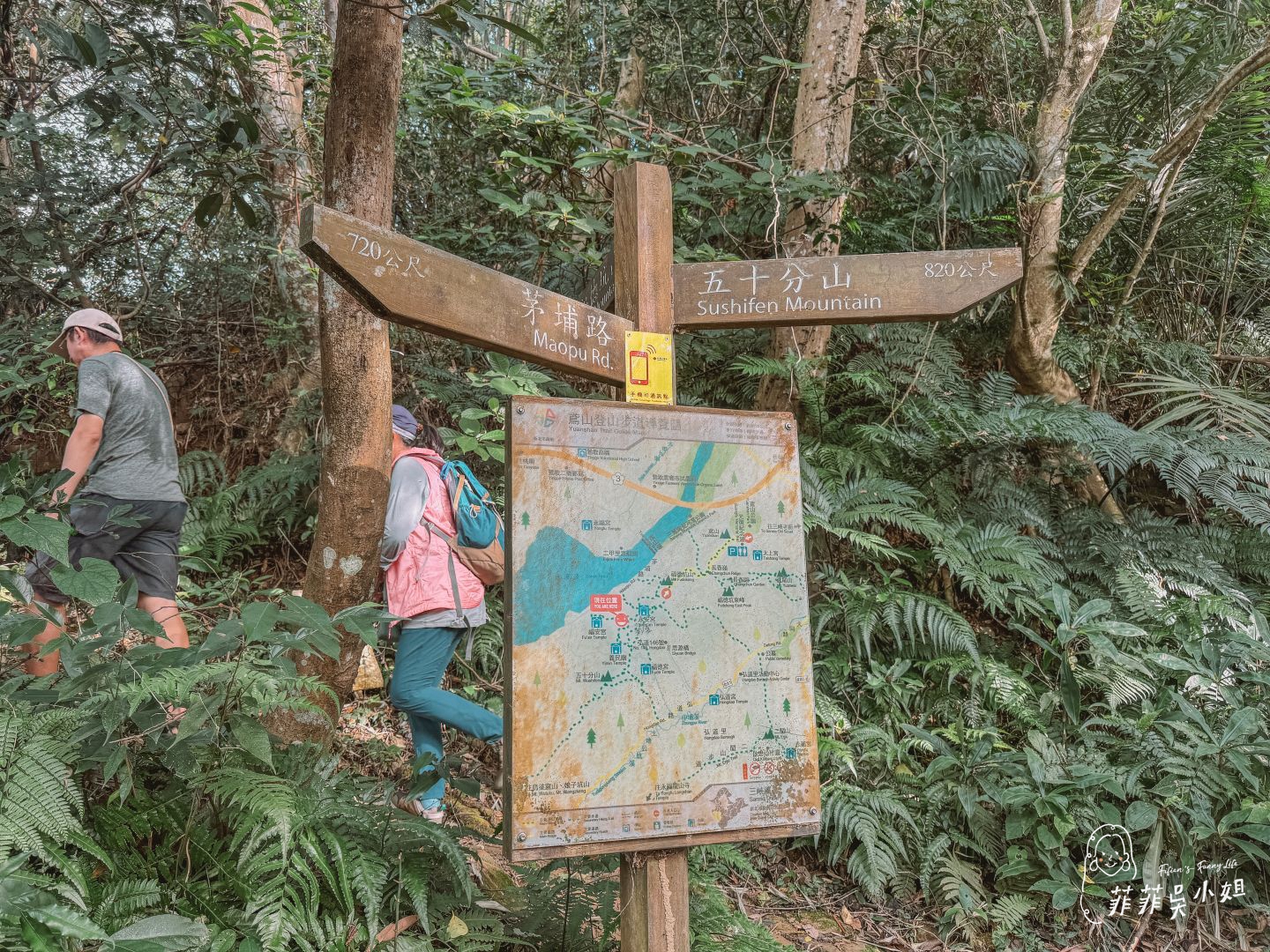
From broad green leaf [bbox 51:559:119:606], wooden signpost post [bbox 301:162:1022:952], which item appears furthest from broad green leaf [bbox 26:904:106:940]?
wooden signpost post [bbox 301:162:1022:952]

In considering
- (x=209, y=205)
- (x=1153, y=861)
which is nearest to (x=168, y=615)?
(x=209, y=205)

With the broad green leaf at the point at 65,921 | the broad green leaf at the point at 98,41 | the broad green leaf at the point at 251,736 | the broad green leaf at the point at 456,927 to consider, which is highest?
the broad green leaf at the point at 98,41

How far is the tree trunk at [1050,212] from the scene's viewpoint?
5.63 m

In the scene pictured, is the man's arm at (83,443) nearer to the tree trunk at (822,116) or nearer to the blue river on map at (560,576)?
the blue river on map at (560,576)

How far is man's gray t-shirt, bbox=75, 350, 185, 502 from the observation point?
12.5 ft

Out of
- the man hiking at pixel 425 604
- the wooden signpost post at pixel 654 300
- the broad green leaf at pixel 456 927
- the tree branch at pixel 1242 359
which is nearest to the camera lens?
the wooden signpost post at pixel 654 300

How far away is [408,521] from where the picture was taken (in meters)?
3.37

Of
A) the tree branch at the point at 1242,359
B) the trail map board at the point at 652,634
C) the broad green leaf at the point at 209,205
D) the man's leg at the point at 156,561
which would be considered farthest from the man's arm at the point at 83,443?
the tree branch at the point at 1242,359

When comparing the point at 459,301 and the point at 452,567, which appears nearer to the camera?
the point at 459,301

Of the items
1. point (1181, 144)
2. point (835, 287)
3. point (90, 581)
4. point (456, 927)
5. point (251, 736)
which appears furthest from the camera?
point (1181, 144)

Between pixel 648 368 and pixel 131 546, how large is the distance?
2778 mm

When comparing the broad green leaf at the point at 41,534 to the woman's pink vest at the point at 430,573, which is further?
the woman's pink vest at the point at 430,573

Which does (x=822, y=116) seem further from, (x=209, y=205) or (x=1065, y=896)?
(x=1065, y=896)

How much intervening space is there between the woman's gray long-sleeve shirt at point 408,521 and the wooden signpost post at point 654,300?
1125 millimetres
